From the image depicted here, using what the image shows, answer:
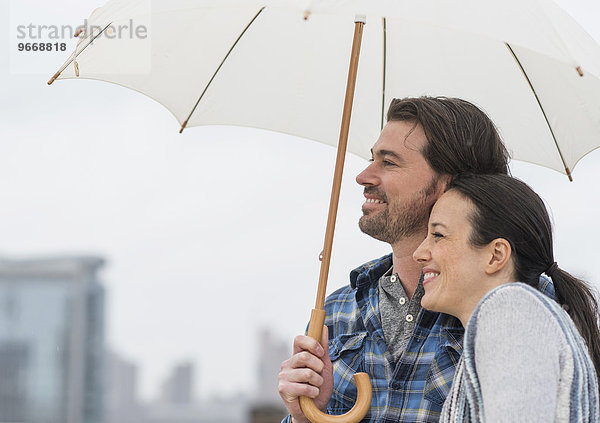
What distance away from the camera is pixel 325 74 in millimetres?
3490

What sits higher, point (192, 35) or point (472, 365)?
point (192, 35)

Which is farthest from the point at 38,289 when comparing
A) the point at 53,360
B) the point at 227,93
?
the point at 227,93

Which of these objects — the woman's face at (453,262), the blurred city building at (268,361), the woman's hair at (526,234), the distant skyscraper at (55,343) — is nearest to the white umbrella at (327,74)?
the woman's face at (453,262)

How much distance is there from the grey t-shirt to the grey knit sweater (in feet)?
2.28

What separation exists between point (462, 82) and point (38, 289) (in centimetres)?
10621

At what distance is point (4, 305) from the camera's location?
11250 cm

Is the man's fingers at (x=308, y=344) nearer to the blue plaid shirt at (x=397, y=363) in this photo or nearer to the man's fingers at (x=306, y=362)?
the man's fingers at (x=306, y=362)

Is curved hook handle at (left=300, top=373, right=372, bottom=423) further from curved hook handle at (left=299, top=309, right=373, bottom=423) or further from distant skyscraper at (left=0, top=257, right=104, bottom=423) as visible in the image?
distant skyscraper at (left=0, top=257, right=104, bottom=423)

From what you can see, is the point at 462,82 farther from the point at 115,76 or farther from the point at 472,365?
the point at 472,365

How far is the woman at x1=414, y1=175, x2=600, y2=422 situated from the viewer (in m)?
2.04

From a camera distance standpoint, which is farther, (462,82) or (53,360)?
(53,360)

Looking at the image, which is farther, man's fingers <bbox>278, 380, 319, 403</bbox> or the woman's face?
man's fingers <bbox>278, 380, 319, 403</bbox>

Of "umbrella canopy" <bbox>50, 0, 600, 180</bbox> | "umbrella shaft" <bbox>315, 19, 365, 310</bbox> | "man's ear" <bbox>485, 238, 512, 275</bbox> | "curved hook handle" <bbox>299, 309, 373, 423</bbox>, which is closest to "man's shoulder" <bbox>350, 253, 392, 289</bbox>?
"umbrella shaft" <bbox>315, 19, 365, 310</bbox>

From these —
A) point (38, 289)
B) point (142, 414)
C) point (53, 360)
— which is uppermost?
point (38, 289)
